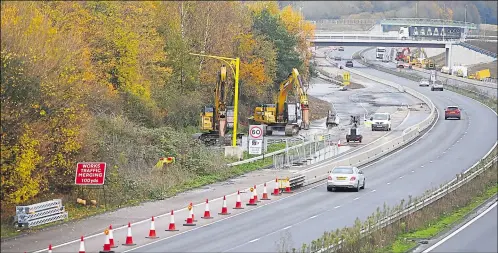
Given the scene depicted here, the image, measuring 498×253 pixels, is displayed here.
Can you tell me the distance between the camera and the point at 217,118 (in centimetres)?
6600

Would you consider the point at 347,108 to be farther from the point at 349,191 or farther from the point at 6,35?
the point at 6,35

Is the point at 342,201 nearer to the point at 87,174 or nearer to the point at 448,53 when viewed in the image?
the point at 87,174

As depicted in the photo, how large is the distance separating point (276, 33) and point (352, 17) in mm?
68262

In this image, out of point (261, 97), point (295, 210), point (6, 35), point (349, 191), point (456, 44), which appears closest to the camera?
point (6, 35)

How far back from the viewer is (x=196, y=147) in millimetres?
52125

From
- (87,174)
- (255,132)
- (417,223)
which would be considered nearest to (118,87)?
(255,132)

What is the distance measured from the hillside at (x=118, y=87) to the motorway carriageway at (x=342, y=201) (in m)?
5.92

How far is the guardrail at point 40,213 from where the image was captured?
1300 inches

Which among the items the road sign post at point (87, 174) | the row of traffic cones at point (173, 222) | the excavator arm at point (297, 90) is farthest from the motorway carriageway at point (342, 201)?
the excavator arm at point (297, 90)

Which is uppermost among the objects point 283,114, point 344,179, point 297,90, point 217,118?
point 297,90

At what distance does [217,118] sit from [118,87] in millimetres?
9479

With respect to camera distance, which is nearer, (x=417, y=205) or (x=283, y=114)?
(x=417, y=205)

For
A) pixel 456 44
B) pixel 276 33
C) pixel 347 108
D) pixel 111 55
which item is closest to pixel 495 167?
pixel 111 55

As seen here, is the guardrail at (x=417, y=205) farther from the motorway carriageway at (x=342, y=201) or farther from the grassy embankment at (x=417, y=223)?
the motorway carriageway at (x=342, y=201)
